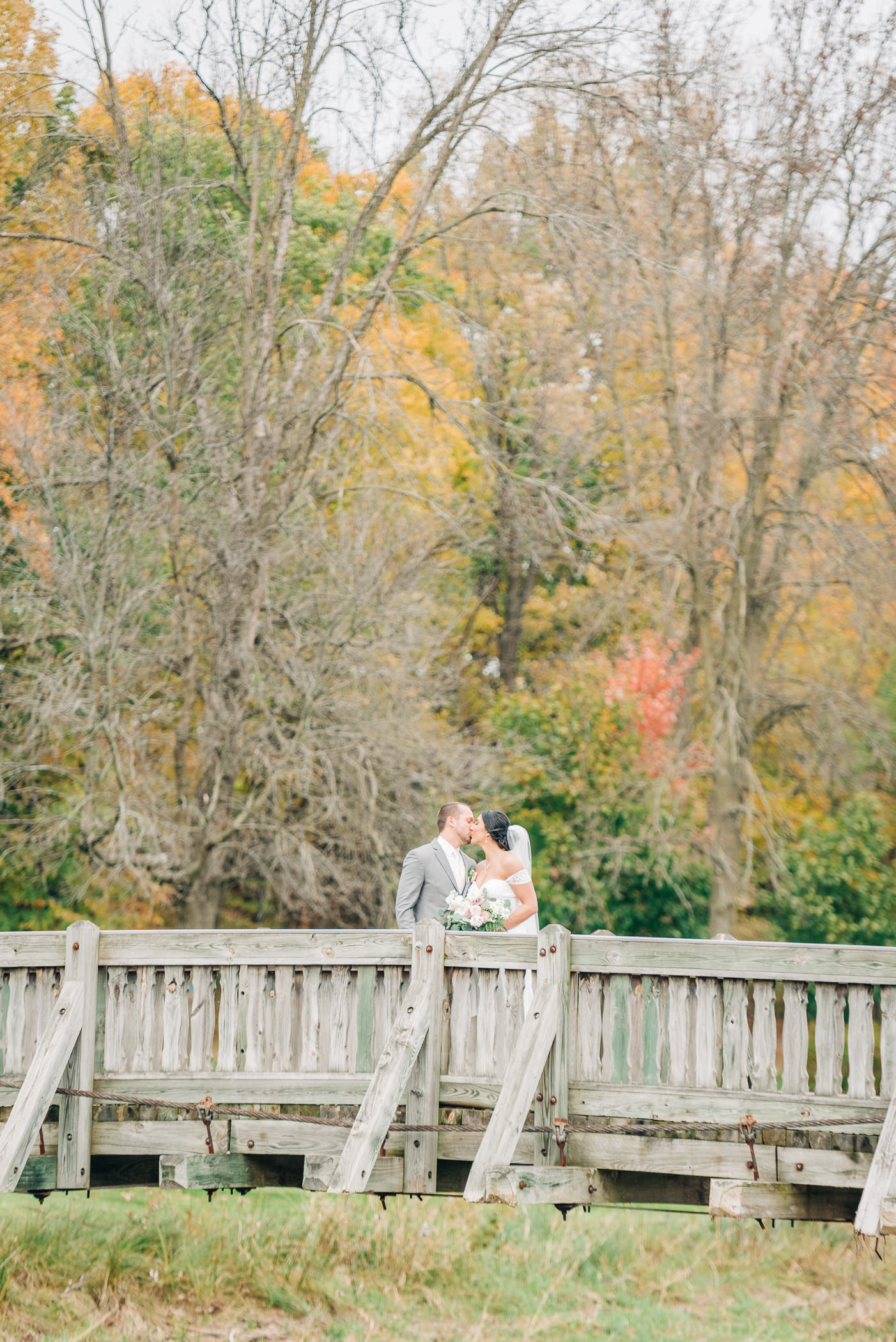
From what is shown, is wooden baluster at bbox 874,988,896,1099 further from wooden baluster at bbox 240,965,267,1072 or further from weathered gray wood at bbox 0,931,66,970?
weathered gray wood at bbox 0,931,66,970

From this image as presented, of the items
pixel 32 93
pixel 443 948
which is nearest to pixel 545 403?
pixel 32 93

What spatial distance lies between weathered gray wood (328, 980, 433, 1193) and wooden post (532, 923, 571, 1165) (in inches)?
24.0

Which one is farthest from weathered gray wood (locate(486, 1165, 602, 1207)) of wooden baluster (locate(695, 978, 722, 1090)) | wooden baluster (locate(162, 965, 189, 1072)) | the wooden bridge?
wooden baluster (locate(162, 965, 189, 1072))

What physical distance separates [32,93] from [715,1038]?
41.6 feet

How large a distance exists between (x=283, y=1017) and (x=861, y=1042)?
2830 millimetres

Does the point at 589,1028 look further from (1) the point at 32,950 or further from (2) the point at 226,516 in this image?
(2) the point at 226,516

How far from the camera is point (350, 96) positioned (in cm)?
1566

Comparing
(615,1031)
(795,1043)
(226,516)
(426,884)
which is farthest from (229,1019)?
(226,516)

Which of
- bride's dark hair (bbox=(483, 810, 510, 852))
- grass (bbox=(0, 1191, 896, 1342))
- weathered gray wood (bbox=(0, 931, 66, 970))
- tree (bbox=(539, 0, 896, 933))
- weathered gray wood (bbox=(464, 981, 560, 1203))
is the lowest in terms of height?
grass (bbox=(0, 1191, 896, 1342))

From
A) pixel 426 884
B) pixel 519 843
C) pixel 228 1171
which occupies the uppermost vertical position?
pixel 519 843

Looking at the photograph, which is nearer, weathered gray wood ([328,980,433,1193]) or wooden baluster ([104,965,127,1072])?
weathered gray wood ([328,980,433,1193])

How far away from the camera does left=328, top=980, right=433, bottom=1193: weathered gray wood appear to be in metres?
6.88

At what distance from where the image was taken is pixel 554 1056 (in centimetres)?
715

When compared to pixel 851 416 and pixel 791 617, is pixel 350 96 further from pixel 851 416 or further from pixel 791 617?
pixel 791 617
